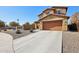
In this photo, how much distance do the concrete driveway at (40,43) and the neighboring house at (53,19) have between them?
18 cm

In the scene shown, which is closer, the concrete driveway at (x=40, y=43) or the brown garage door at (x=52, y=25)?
the concrete driveway at (x=40, y=43)

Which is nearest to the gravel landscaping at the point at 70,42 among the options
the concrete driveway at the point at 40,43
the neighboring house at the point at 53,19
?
the concrete driveway at the point at 40,43

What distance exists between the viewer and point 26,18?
155 inches

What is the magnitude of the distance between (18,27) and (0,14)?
0.61 meters

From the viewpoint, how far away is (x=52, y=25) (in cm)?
417

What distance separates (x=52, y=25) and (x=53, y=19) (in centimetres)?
20

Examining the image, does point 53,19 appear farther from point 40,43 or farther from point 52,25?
point 40,43

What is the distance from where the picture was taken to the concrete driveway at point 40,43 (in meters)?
3.70

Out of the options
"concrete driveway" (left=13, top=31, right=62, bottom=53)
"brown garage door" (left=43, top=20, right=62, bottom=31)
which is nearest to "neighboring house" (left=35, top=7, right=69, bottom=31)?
"brown garage door" (left=43, top=20, right=62, bottom=31)

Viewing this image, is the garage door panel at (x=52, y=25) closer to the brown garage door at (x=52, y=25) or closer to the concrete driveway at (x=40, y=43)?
the brown garage door at (x=52, y=25)

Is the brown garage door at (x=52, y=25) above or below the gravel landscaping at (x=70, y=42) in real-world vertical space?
above
